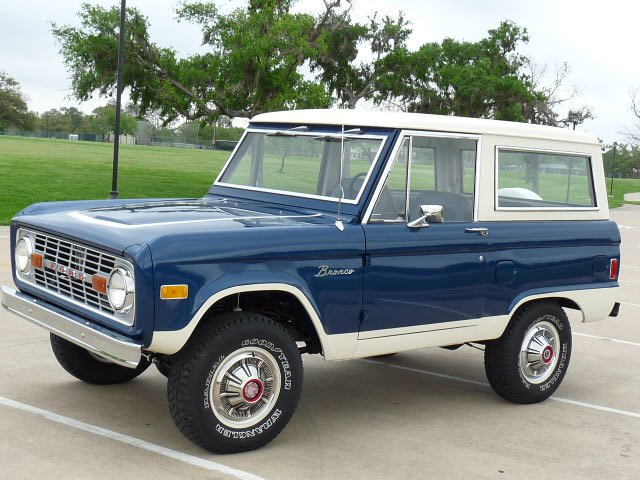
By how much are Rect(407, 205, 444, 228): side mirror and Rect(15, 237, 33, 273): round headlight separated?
2443mm

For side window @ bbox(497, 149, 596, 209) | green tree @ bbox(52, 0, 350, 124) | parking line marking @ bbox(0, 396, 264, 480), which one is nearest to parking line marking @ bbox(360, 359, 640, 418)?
side window @ bbox(497, 149, 596, 209)

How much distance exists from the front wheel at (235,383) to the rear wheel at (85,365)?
1.43 m

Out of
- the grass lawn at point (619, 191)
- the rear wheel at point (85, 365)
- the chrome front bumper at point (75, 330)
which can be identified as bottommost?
the rear wheel at point (85, 365)

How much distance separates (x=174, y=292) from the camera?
483 centimetres

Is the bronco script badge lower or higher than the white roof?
lower

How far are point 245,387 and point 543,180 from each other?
3.05 metres

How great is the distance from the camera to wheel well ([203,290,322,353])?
17.7 ft

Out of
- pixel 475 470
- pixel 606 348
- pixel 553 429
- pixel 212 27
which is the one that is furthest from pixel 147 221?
pixel 212 27

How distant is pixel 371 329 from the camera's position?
18.7ft

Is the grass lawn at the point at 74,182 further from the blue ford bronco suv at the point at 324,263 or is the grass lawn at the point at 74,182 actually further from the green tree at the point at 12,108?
the green tree at the point at 12,108

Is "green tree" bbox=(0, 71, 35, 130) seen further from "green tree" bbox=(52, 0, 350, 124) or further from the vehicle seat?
→ the vehicle seat

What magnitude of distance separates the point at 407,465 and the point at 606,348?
4.53 metres

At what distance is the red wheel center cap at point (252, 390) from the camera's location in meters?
5.23

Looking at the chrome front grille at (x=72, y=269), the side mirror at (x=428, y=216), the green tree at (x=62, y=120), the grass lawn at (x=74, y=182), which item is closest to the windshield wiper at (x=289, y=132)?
the side mirror at (x=428, y=216)
